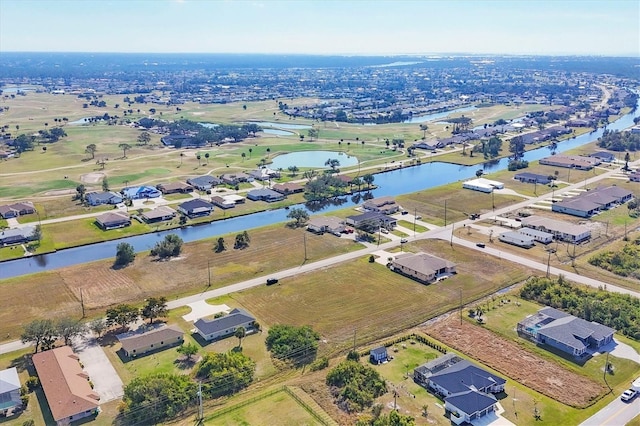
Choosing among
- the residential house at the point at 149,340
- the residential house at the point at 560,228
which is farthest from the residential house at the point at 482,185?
the residential house at the point at 149,340

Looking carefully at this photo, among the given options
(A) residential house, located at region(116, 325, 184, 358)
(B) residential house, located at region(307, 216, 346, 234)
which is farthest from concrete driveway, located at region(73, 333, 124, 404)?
(B) residential house, located at region(307, 216, 346, 234)

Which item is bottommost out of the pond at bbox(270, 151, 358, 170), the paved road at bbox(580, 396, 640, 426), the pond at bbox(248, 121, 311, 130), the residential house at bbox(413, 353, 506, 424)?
the paved road at bbox(580, 396, 640, 426)

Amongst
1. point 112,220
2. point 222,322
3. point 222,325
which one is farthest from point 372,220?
point 112,220

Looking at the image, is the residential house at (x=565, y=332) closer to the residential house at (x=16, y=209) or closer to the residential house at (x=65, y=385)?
the residential house at (x=65, y=385)

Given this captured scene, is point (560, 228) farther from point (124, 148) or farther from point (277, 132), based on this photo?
point (277, 132)

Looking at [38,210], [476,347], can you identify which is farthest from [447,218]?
[38,210]

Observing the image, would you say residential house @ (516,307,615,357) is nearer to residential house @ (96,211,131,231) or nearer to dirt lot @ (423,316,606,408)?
dirt lot @ (423,316,606,408)
